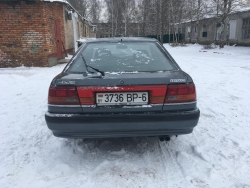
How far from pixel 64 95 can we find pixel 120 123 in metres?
0.66

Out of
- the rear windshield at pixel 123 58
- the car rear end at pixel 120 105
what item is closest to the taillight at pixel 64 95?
the car rear end at pixel 120 105

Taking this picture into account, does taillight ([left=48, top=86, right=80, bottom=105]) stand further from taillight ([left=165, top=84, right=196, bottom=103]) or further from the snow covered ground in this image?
taillight ([left=165, top=84, right=196, bottom=103])

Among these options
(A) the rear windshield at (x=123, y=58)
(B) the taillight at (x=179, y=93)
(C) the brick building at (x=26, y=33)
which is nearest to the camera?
(B) the taillight at (x=179, y=93)

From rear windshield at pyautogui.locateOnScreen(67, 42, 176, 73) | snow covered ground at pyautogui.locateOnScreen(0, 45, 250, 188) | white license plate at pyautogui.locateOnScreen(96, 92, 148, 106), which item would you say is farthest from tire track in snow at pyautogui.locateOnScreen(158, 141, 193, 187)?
rear windshield at pyautogui.locateOnScreen(67, 42, 176, 73)

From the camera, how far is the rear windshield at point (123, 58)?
2646 mm

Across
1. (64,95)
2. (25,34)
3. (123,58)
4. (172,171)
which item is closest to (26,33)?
(25,34)

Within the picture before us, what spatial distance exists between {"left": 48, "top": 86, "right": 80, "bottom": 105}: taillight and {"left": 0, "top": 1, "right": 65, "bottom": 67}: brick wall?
26.3 ft

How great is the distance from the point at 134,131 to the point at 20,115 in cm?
273

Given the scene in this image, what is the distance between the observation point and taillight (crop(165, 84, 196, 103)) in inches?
90.2

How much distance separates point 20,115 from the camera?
13.4ft

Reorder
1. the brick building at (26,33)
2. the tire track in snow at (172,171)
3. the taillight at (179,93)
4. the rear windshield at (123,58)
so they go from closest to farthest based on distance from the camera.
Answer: the tire track in snow at (172,171), the taillight at (179,93), the rear windshield at (123,58), the brick building at (26,33)

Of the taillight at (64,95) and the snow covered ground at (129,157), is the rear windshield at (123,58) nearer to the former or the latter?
the taillight at (64,95)

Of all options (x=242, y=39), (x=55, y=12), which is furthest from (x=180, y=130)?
(x=242, y=39)

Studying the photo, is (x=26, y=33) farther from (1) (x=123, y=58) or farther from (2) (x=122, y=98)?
(2) (x=122, y=98)
